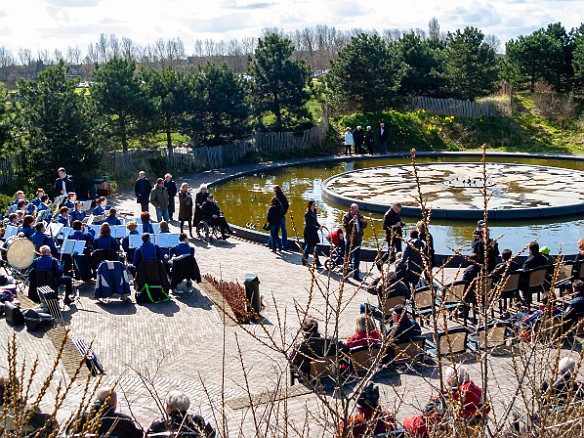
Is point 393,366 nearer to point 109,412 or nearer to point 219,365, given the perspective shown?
point 219,365

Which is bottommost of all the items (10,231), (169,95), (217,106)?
(10,231)

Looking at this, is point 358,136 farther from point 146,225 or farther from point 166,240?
point 166,240

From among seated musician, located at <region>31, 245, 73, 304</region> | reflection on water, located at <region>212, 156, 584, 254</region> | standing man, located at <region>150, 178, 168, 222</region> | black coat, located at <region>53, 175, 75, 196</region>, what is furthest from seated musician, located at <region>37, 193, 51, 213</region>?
seated musician, located at <region>31, 245, 73, 304</region>

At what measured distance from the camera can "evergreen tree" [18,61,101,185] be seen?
25578 mm

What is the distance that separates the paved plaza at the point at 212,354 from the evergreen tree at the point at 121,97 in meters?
13.7

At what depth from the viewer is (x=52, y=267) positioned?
14.0 metres

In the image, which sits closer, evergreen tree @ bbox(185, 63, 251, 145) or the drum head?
the drum head

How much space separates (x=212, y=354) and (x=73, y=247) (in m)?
5.01

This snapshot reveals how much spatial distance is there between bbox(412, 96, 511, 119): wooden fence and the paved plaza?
2375 cm

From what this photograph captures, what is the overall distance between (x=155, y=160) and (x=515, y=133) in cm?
1767

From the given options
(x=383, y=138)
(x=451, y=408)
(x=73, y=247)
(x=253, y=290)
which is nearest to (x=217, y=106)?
(x=383, y=138)

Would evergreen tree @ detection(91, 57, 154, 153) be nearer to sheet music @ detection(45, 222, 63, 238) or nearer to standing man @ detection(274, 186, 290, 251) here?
sheet music @ detection(45, 222, 63, 238)

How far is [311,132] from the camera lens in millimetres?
35438

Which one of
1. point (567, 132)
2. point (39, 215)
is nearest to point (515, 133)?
point (567, 132)
